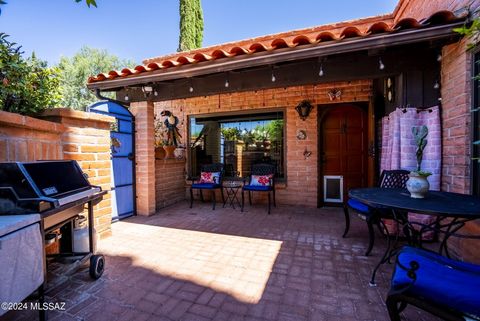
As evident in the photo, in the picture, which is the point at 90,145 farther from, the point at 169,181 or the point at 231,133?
the point at 231,133

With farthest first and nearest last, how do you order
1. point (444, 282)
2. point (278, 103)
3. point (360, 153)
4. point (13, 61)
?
point (278, 103) → point (360, 153) → point (13, 61) → point (444, 282)

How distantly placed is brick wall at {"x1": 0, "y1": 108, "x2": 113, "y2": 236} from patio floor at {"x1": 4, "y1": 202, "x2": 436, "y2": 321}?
920 millimetres

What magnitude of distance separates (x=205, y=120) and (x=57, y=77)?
3650 millimetres

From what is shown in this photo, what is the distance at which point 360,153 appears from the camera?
4742 mm

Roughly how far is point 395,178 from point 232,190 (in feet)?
10.9

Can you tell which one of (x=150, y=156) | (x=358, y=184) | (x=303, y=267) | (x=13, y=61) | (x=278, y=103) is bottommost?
(x=303, y=267)

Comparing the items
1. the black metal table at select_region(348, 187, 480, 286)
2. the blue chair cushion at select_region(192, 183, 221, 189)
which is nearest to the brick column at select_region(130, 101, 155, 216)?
the blue chair cushion at select_region(192, 183, 221, 189)

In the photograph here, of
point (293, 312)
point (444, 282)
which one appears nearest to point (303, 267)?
point (293, 312)

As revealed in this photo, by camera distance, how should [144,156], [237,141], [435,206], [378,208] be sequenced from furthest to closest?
[237,141] → [144,156] → [378,208] → [435,206]

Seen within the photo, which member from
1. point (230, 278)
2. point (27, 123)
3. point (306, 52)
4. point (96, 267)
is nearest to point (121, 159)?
point (27, 123)

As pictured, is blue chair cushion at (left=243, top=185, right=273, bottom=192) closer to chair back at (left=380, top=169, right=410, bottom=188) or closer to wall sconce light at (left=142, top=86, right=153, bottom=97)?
chair back at (left=380, top=169, right=410, bottom=188)

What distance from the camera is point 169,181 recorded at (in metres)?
5.08

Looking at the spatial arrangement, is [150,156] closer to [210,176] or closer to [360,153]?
[210,176]

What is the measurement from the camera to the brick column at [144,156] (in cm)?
421
